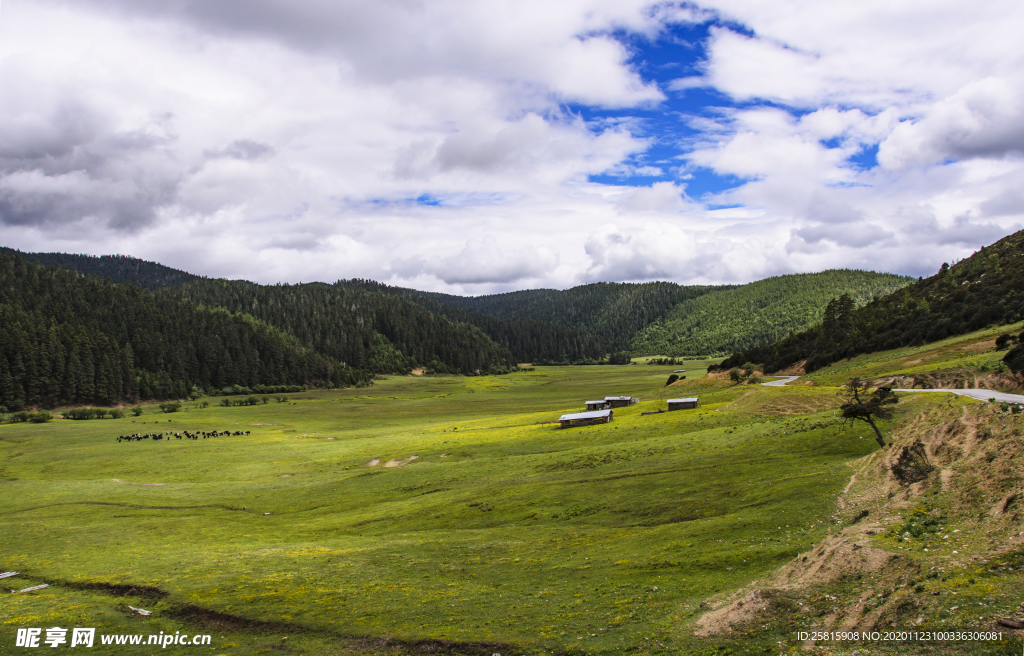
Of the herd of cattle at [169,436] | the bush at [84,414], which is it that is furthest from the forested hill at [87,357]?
the herd of cattle at [169,436]

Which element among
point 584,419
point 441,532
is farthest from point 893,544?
point 584,419

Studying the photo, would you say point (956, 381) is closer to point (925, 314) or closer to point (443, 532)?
point (443, 532)

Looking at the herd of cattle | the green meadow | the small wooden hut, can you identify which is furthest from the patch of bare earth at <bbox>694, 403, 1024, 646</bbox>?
the herd of cattle

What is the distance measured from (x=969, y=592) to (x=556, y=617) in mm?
11524

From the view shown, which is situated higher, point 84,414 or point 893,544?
point 893,544

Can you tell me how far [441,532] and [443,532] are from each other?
5.7 inches

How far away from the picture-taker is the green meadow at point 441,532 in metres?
19.6

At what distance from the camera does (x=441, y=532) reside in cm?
3381

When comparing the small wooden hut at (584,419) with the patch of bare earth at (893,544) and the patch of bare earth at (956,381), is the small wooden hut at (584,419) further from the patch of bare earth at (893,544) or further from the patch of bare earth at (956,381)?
the patch of bare earth at (893,544)

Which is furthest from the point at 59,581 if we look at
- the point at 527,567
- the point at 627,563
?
the point at 627,563

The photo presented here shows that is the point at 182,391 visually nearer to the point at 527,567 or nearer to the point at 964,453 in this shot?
the point at 527,567

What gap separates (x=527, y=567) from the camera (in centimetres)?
2516

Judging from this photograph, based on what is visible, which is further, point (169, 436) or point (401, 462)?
point (169, 436)

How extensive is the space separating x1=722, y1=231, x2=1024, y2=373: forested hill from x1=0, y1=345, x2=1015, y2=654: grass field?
138 ft
